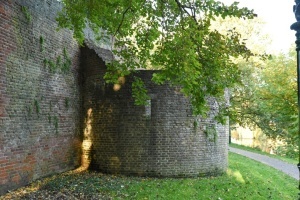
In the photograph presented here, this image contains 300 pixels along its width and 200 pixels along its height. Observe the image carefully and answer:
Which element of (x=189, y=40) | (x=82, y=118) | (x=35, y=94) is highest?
(x=189, y=40)

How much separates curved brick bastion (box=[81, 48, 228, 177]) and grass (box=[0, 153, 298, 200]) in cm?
49

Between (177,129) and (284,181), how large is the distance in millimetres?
5442

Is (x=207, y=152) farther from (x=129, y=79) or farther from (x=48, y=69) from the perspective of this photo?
(x=48, y=69)

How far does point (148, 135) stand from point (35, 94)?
3984 millimetres

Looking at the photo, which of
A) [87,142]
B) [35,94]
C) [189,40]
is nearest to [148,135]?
[87,142]

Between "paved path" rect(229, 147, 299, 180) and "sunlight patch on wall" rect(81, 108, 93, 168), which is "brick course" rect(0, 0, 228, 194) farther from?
"paved path" rect(229, 147, 299, 180)

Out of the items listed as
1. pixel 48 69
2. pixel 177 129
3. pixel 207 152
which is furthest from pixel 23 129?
pixel 207 152

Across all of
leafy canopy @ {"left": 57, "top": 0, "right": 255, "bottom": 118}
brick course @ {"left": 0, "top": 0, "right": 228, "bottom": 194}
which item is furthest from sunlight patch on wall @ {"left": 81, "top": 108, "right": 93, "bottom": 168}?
leafy canopy @ {"left": 57, "top": 0, "right": 255, "bottom": 118}

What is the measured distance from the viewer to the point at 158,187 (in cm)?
989

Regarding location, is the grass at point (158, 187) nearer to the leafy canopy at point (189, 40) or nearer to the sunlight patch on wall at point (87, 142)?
the sunlight patch on wall at point (87, 142)

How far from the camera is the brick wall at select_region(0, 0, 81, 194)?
8656 mm

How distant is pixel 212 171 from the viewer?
40.1 feet

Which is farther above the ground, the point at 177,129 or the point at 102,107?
the point at 102,107

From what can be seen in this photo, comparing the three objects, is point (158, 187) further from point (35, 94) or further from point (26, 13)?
point (26, 13)
